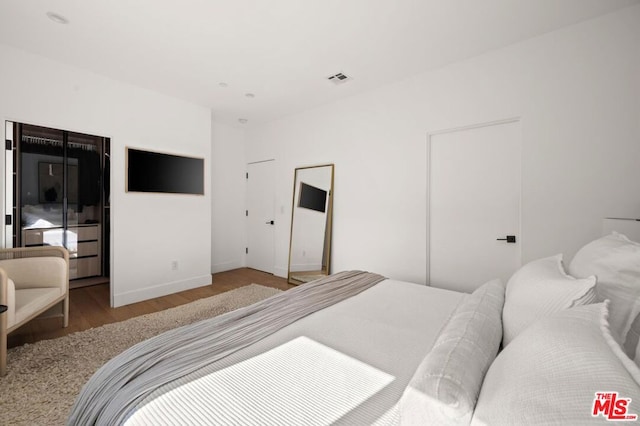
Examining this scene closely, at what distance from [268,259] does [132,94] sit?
123 inches

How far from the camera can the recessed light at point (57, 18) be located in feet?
7.29

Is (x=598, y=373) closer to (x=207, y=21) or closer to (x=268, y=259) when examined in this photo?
(x=207, y=21)

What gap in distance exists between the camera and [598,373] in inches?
21.4

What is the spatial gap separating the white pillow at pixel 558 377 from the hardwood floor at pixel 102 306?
3461 mm

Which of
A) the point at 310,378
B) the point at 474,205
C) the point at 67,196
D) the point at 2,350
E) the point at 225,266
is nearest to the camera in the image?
the point at 310,378

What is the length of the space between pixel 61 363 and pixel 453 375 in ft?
8.93

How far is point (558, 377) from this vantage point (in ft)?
1.88

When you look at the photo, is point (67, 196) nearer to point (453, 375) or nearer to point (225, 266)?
point (225, 266)

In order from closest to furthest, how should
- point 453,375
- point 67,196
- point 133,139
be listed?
point 453,375, point 133,139, point 67,196

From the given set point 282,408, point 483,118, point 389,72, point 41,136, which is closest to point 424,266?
point 483,118

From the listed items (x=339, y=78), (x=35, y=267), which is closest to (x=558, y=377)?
(x=339, y=78)

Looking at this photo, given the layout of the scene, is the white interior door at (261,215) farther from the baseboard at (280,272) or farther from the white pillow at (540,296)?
the white pillow at (540,296)

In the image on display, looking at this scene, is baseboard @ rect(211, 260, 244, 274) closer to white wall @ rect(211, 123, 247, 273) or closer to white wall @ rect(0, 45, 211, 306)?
white wall @ rect(211, 123, 247, 273)

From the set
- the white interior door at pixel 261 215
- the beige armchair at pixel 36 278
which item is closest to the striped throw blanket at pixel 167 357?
the beige armchair at pixel 36 278
